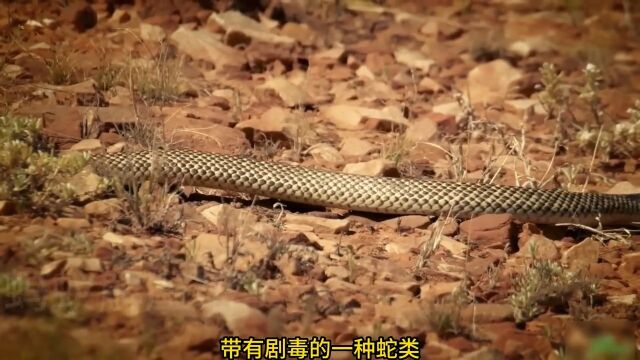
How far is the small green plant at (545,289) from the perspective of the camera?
15.7 ft

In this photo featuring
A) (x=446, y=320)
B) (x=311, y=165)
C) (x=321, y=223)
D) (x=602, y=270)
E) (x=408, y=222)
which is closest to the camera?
(x=446, y=320)

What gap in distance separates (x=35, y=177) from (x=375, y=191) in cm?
245

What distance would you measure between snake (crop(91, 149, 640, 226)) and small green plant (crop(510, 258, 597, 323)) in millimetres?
1018

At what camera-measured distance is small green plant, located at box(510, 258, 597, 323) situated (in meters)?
4.79

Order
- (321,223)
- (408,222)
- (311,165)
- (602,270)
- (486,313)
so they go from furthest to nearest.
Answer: (311,165), (408,222), (321,223), (602,270), (486,313)

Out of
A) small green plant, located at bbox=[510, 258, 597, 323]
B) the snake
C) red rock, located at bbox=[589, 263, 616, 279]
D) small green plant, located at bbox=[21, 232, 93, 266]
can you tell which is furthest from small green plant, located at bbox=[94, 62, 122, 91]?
red rock, located at bbox=[589, 263, 616, 279]

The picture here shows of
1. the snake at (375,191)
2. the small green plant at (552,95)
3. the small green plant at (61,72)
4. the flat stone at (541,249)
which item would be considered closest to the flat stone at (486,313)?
the flat stone at (541,249)

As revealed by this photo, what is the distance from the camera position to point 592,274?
218 inches

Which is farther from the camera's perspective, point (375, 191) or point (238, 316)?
point (375, 191)

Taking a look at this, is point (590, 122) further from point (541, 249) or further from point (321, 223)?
point (321, 223)

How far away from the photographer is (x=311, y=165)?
7047mm

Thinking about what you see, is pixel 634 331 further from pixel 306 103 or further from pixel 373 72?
pixel 373 72

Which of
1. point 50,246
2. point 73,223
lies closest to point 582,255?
point 73,223

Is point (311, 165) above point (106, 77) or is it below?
below
